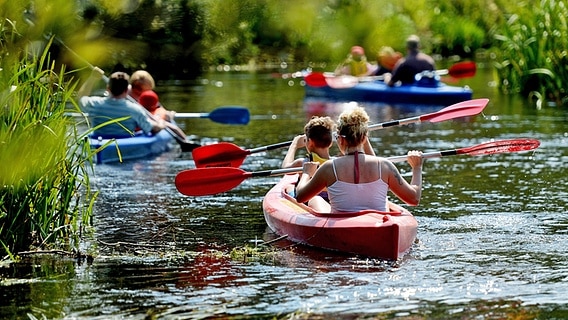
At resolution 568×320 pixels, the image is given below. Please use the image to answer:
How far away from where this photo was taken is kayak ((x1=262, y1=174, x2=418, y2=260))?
16.5 feet

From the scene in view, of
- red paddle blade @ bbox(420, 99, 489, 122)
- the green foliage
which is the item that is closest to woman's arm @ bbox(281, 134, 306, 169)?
red paddle blade @ bbox(420, 99, 489, 122)

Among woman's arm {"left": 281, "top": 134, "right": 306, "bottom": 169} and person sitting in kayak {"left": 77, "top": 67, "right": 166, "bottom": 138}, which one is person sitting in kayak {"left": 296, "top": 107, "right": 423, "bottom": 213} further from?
person sitting in kayak {"left": 77, "top": 67, "right": 166, "bottom": 138}

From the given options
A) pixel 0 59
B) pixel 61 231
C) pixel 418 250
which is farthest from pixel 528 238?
pixel 0 59

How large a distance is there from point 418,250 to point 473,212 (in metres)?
1.54

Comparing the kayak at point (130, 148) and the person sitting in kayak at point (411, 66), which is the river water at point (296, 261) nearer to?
the kayak at point (130, 148)

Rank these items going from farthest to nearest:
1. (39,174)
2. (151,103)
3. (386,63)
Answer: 1. (386,63)
2. (151,103)
3. (39,174)

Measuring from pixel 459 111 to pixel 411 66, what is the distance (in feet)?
27.5

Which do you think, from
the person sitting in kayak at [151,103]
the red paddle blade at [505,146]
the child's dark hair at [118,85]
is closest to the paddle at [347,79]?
the person sitting in kayak at [151,103]

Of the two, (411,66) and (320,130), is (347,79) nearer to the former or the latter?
(411,66)

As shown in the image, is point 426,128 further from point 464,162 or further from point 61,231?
point 61,231

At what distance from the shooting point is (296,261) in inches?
204

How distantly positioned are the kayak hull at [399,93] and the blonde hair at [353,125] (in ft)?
31.7

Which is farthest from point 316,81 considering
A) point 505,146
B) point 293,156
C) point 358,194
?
point 358,194

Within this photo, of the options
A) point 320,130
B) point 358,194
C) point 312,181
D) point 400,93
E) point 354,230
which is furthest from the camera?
point 400,93
